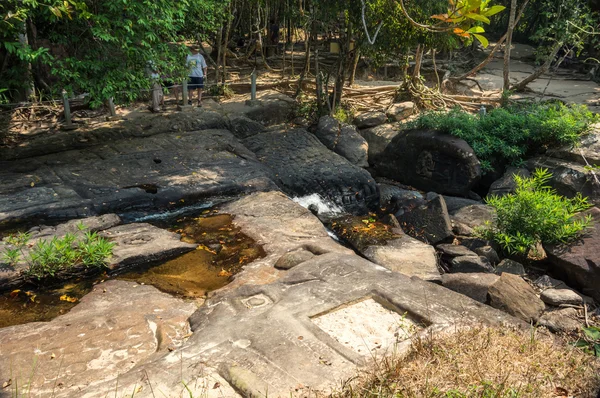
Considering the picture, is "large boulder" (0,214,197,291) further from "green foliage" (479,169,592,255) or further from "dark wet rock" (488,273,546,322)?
"green foliage" (479,169,592,255)

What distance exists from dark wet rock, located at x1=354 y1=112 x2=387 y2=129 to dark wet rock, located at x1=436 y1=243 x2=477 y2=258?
498 centimetres

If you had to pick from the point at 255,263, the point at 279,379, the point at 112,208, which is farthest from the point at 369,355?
the point at 112,208

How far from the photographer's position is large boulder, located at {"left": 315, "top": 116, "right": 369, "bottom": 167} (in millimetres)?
11016

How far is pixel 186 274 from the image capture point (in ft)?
20.0

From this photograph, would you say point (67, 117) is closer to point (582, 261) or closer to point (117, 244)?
point (117, 244)

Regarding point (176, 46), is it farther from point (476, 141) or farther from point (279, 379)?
point (279, 379)

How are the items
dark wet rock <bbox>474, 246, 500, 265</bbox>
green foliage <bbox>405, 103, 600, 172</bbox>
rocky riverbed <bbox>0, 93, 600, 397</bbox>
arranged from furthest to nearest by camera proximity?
green foliage <bbox>405, 103, 600, 172</bbox> < dark wet rock <bbox>474, 246, 500, 265</bbox> < rocky riverbed <bbox>0, 93, 600, 397</bbox>

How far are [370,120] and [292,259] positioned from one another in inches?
269

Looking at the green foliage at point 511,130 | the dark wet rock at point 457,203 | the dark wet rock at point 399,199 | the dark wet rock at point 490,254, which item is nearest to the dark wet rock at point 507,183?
the green foliage at point 511,130

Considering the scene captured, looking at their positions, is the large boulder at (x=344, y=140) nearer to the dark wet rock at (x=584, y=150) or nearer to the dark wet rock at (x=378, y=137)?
the dark wet rock at (x=378, y=137)

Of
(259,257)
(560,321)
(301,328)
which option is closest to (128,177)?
(259,257)

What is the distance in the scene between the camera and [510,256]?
7453mm

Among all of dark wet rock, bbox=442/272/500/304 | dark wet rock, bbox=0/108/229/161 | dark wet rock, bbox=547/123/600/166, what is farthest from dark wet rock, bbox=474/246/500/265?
dark wet rock, bbox=0/108/229/161

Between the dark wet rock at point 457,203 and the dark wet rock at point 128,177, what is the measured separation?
3070 millimetres
